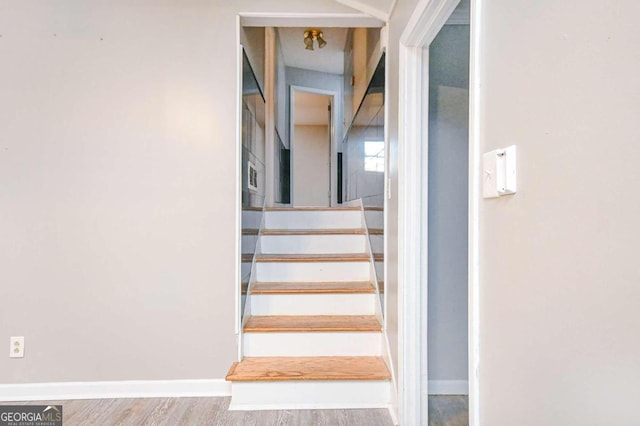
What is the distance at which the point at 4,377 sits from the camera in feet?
6.56

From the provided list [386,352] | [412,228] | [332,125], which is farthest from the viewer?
[332,125]

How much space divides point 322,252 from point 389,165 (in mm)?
1093

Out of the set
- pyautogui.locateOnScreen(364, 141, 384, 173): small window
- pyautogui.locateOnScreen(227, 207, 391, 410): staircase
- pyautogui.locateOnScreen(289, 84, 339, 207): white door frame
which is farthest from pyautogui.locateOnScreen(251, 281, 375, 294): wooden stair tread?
pyautogui.locateOnScreen(289, 84, 339, 207): white door frame

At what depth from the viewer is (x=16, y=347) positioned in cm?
201

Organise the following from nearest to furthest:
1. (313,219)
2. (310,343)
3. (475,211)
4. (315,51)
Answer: (475,211)
(310,343)
(313,219)
(315,51)

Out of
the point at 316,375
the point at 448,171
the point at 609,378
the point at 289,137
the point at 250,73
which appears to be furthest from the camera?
the point at 289,137

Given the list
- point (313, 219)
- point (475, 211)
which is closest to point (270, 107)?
point (313, 219)

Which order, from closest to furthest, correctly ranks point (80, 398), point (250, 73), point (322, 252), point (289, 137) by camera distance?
1. point (80, 398)
2. point (250, 73)
3. point (322, 252)
4. point (289, 137)

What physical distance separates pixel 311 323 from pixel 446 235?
981 mm

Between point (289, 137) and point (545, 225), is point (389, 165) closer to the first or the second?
point (545, 225)

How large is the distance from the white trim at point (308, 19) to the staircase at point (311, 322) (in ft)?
4.82

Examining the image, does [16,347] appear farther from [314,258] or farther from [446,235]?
[446,235]

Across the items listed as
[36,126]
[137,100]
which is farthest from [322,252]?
[36,126]

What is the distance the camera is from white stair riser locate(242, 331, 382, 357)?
6.78 ft
